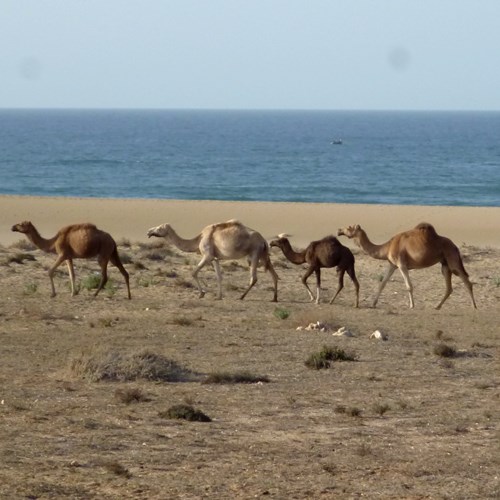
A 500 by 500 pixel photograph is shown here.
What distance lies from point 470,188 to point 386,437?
57356 mm

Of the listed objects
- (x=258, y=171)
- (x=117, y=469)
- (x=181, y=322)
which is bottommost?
(x=258, y=171)

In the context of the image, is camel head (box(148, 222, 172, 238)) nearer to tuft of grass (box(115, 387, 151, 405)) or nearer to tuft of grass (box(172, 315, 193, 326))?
tuft of grass (box(172, 315, 193, 326))

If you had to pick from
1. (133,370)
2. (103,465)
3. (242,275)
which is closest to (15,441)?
(103,465)

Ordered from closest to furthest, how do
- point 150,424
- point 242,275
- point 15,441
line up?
point 15,441 < point 150,424 < point 242,275

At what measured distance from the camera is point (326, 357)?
15359 mm

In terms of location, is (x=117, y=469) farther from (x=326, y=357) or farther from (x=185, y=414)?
(x=326, y=357)

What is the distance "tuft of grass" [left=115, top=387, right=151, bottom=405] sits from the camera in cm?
1252

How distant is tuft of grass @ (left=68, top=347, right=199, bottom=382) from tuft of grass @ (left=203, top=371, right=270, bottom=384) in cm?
33

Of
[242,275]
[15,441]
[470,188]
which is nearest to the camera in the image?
[15,441]

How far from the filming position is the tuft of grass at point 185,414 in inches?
466

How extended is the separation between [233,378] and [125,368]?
4.01 feet

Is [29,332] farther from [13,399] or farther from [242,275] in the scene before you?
[242,275]

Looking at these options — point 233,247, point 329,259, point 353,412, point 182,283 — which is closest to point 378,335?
point 329,259

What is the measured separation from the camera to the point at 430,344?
17.0 m
